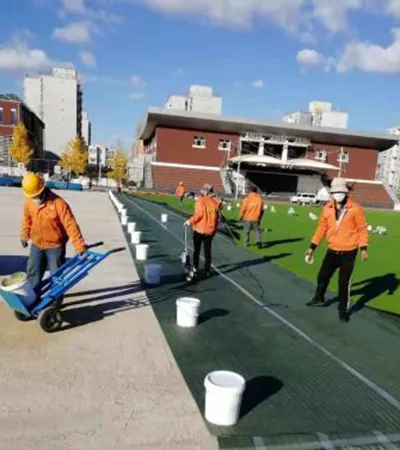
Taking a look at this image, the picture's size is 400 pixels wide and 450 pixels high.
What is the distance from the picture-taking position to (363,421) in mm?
3559

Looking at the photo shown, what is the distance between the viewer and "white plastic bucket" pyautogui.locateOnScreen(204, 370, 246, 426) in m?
3.22

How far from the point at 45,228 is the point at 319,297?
168 inches

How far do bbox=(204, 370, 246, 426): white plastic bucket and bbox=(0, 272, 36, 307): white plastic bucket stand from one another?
7.96 ft

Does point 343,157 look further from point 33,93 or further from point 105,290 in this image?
point 33,93

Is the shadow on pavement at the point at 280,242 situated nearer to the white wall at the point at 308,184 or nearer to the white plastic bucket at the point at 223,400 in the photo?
the white plastic bucket at the point at 223,400

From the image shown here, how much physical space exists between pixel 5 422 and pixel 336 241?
4.64 metres

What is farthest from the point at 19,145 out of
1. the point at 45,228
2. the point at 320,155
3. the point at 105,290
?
the point at 45,228

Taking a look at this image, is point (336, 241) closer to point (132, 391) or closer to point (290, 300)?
point (290, 300)

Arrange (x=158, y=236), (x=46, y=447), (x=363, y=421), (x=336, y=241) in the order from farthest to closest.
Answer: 1. (x=158, y=236)
2. (x=336, y=241)
3. (x=363, y=421)
4. (x=46, y=447)

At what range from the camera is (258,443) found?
122 inches

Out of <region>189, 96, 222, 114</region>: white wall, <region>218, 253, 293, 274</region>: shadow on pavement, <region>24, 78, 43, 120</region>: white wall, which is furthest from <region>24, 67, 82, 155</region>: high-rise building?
<region>218, 253, 293, 274</region>: shadow on pavement

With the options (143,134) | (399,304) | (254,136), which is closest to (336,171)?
(254,136)

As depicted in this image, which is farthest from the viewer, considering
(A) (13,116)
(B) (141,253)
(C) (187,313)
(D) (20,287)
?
(A) (13,116)

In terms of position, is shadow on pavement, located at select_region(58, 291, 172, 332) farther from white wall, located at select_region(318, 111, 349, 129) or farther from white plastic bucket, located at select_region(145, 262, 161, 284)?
white wall, located at select_region(318, 111, 349, 129)
